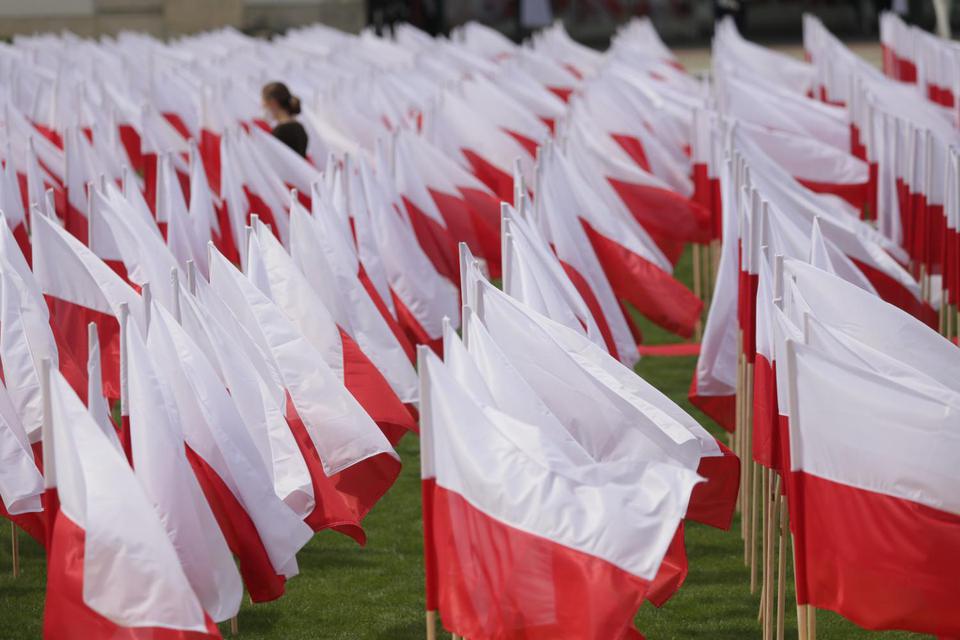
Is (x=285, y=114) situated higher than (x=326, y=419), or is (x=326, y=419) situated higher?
(x=285, y=114)

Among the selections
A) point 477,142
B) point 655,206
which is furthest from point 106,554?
point 477,142

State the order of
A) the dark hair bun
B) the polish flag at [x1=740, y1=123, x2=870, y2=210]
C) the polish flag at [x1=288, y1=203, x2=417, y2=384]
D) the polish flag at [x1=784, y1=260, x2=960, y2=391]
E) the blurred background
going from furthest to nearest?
the blurred background, the polish flag at [x1=740, y1=123, x2=870, y2=210], the dark hair bun, the polish flag at [x1=288, y1=203, x2=417, y2=384], the polish flag at [x1=784, y1=260, x2=960, y2=391]

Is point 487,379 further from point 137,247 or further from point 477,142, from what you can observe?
point 477,142

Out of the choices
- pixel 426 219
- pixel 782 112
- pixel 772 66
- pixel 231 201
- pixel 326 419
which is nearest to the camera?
pixel 326 419

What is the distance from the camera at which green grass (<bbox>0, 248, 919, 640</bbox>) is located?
8281mm

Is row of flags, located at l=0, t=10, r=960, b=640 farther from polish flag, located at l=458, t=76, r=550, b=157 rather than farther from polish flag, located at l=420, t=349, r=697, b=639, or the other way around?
polish flag, located at l=458, t=76, r=550, b=157

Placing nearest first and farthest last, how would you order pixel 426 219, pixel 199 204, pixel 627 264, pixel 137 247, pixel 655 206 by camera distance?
pixel 137 247 → pixel 627 264 → pixel 199 204 → pixel 426 219 → pixel 655 206

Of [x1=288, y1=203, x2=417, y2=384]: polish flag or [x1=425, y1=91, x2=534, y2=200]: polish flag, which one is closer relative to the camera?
[x1=288, y1=203, x2=417, y2=384]: polish flag

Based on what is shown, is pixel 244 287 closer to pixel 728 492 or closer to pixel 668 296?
pixel 728 492

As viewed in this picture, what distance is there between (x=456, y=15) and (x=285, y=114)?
27177 mm

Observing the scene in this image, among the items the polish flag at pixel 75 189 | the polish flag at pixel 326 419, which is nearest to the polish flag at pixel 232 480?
the polish flag at pixel 326 419

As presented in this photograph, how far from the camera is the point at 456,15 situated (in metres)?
39.8

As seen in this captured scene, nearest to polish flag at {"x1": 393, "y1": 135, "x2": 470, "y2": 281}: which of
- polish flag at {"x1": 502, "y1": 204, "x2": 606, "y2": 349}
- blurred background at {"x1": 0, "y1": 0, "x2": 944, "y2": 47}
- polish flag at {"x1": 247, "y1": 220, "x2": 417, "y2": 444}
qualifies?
polish flag at {"x1": 247, "y1": 220, "x2": 417, "y2": 444}

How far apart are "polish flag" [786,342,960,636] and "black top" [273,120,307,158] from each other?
7.69 m
